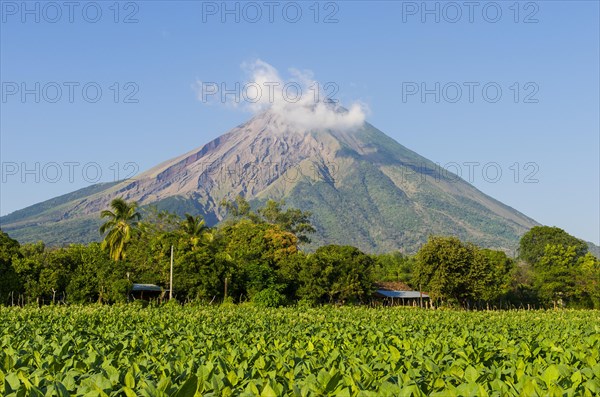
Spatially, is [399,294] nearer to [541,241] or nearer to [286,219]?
[286,219]

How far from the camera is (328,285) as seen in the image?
3002 inches

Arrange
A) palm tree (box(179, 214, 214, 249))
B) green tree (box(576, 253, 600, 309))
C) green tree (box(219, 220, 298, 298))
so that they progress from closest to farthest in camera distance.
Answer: green tree (box(219, 220, 298, 298))
palm tree (box(179, 214, 214, 249))
green tree (box(576, 253, 600, 309))

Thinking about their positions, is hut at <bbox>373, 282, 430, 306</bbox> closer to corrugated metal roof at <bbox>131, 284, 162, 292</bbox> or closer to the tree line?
the tree line

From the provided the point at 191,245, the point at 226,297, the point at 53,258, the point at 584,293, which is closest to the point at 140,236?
the point at 191,245

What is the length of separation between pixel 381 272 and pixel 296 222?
744 inches

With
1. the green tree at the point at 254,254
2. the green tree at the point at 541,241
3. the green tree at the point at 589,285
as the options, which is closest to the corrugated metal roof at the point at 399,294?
the green tree at the point at 254,254

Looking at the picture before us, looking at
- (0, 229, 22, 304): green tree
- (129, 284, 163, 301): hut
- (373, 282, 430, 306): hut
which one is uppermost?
(0, 229, 22, 304): green tree

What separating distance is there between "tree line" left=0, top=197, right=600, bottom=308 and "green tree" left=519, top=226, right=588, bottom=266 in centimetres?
1432

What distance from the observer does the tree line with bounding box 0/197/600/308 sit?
66.8 metres

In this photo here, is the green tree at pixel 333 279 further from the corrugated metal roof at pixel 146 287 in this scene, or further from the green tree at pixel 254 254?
the corrugated metal roof at pixel 146 287

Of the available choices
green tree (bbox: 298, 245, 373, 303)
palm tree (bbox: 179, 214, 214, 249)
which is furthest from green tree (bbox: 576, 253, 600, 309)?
palm tree (bbox: 179, 214, 214, 249)

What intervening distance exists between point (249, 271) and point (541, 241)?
236ft

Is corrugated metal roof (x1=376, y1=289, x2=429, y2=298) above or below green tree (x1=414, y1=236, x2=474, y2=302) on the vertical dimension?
below

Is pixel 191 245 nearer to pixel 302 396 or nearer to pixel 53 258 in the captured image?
pixel 53 258
